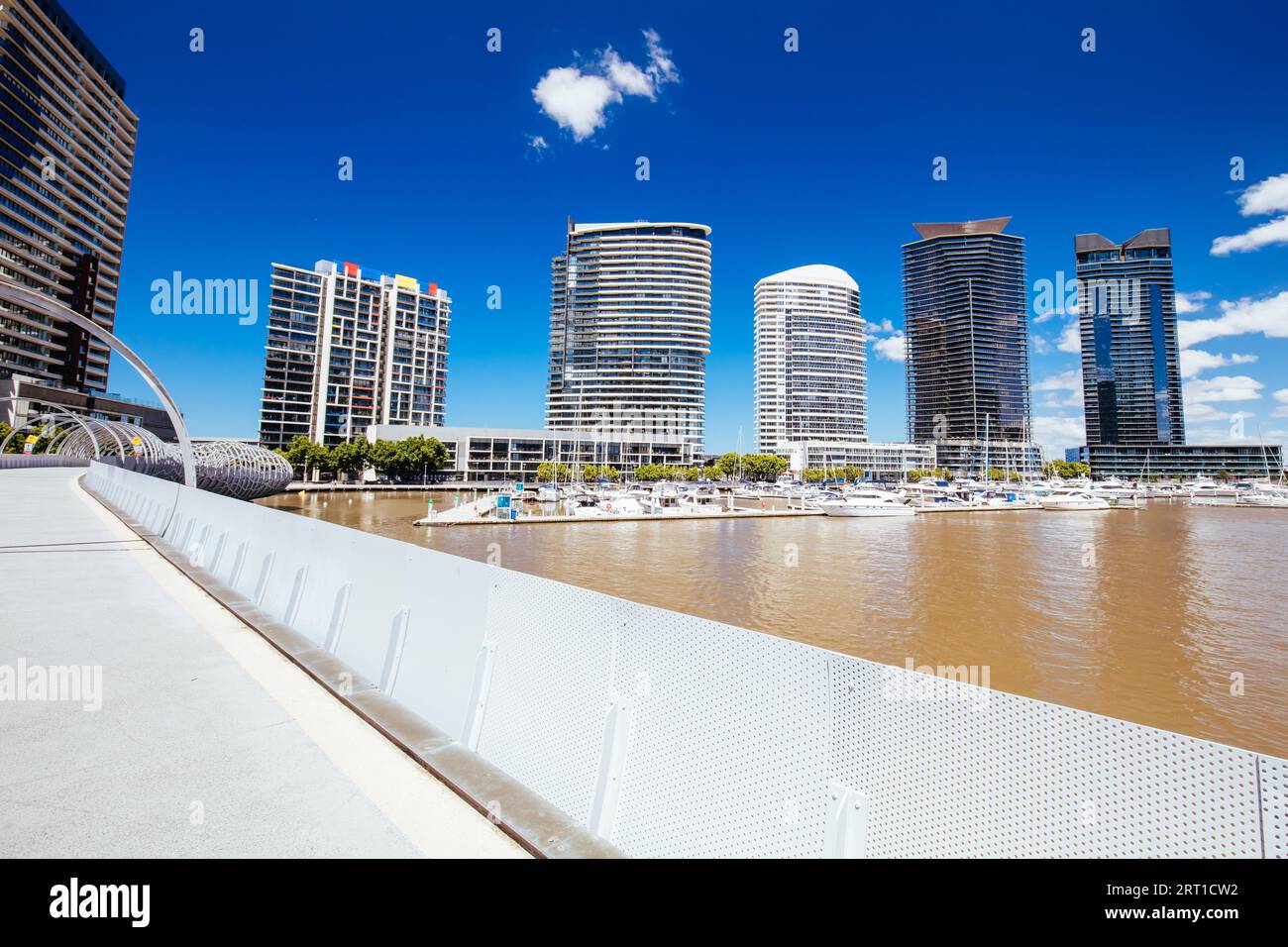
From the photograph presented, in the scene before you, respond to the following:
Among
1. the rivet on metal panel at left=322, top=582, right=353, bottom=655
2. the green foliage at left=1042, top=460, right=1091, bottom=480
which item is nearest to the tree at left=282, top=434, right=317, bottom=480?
the rivet on metal panel at left=322, top=582, right=353, bottom=655

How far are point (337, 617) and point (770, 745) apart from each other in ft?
17.2

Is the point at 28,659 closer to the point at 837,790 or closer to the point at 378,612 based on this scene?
the point at 378,612

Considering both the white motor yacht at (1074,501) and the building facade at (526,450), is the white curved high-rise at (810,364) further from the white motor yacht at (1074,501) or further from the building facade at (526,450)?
the white motor yacht at (1074,501)

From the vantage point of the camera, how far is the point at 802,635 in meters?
17.2

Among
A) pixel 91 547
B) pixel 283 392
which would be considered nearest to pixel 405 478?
pixel 283 392

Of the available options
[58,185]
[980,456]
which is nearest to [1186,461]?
[980,456]

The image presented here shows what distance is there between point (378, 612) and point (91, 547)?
37.4 ft

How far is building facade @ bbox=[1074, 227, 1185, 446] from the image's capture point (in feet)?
584

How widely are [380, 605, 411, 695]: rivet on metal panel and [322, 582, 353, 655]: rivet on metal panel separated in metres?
1.15

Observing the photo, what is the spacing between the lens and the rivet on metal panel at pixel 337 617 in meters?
6.27

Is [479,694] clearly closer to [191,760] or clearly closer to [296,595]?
[191,760]

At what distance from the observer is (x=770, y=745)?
3.01m

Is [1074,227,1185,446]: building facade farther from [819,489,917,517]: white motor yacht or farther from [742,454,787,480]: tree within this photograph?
[819,489,917,517]: white motor yacht

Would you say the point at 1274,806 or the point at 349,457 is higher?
the point at 349,457
